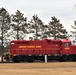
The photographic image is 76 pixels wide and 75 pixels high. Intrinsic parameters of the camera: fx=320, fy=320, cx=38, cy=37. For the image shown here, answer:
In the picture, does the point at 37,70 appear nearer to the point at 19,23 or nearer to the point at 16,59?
the point at 16,59

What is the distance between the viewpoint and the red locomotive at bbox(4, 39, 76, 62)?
4800 cm

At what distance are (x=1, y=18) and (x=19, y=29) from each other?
Answer: 6076mm

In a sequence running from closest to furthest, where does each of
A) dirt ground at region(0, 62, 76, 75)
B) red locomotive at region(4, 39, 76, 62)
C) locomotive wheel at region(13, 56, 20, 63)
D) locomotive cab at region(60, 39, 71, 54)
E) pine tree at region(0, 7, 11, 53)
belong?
dirt ground at region(0, 62, 76, 75) → locomotive wheel at region(13, 56, 20, 63) → red locomotive at region(4, 39, 76, 62) → locomotive cab at region(60, 39, 71, 54) → pine tree at region(0, 7, 11, 53)

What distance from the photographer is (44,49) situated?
4875 cm

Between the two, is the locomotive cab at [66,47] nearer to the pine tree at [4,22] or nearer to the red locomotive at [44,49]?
the red locomotive at [44,49]

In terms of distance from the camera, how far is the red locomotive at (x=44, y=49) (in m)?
48.0

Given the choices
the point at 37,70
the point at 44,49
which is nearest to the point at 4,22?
the point at 44,49

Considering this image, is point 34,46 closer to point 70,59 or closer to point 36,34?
point 70,59

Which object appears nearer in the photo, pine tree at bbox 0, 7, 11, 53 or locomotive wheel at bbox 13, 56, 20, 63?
locomotive wheel at bbox 13, 56, 20, 63

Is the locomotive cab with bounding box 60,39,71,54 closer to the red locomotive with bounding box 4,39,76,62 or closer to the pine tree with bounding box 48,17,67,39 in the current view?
the red locomotive with bounding box 4,39,76,62

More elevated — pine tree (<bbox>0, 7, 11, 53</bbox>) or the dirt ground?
pine tree (<bbox>0, 7, 11, 53</bbox>)

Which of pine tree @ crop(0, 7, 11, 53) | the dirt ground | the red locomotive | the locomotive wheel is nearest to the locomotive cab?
the red locomotive

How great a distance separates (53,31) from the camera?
94.8m

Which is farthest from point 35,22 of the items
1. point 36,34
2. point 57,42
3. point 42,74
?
point 42,74
